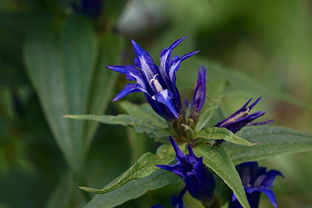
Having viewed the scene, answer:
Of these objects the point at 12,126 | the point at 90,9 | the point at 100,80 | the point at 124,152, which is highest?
the point at 90,9

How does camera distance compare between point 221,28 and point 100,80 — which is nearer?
point 100,80

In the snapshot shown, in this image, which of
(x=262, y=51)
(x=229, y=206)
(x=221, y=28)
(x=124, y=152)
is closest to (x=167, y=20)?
(x=221, y=28)

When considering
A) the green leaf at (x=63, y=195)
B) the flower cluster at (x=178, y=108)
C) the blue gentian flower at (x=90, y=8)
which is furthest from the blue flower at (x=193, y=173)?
the blue gentian flower at (x=90, y=8)

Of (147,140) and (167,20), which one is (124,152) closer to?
(147,140)

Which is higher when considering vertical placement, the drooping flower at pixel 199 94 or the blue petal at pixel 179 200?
the drooping flower at pixel 199 94

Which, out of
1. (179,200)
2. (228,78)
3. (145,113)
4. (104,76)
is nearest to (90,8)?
Answer: (104,76)

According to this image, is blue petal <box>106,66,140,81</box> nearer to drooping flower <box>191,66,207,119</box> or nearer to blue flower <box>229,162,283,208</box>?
drooping flower <box>191,66,207,119</box>

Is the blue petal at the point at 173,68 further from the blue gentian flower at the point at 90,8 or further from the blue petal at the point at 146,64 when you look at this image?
the blue gentian flower at the point at 90,8
